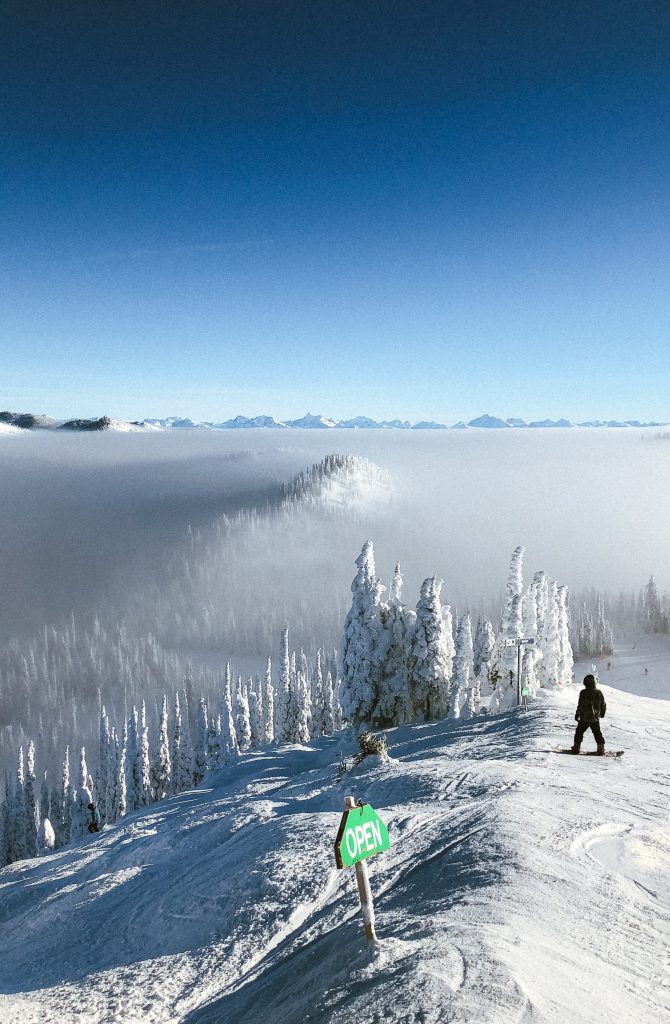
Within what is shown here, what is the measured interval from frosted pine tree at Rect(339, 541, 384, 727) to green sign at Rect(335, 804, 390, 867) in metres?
32.4

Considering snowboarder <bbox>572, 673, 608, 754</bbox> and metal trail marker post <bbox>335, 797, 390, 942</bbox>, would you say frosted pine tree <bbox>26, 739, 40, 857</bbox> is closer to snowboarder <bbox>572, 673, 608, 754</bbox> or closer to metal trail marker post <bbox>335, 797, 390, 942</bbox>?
snowboarder <bbox>572, 673, 608, 754</bbox>

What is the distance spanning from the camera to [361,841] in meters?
6.13

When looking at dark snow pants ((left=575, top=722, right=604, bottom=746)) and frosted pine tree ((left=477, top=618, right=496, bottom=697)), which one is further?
frosted pine tree ((left=477, top=618, right=496, bottom=697))

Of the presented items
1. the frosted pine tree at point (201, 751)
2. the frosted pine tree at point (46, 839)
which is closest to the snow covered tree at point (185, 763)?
the frosted pine tree at point (201, 751)

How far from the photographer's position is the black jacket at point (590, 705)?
13469 mm

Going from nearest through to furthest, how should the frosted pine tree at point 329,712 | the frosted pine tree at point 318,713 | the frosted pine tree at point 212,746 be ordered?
the frosted pine tree at point 212,746 < the frosted pine tree at point 318,713 < the frosted pine tree at point 329,712

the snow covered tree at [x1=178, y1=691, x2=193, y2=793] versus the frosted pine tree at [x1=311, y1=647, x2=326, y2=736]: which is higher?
the frosted pine tree at [x1=311, y1=647, x2=326, y2=736]

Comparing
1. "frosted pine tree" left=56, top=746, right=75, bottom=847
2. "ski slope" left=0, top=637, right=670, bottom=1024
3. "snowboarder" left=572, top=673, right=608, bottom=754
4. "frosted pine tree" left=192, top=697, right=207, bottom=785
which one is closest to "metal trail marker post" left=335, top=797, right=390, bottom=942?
"ski slope" left=0, top=637, right=670, bottom=1024

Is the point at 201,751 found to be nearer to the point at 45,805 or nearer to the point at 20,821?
the point at 20,821

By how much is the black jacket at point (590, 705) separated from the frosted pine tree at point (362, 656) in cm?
2541

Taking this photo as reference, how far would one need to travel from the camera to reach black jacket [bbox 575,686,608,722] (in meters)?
13.5

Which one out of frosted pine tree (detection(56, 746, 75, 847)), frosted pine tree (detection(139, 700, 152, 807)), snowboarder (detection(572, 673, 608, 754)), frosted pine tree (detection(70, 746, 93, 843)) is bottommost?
frosted pine tree (detection(56, 746, 75, 847))

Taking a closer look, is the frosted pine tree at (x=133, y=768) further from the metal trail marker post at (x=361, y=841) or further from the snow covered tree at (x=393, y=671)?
the metal trail marker post at (x=361, y=841)

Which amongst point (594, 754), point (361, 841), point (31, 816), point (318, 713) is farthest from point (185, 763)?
point (361, 841)
